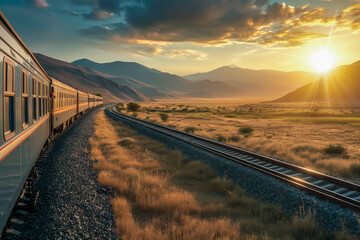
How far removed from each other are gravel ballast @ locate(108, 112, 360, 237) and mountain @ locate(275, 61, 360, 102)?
95171 mm

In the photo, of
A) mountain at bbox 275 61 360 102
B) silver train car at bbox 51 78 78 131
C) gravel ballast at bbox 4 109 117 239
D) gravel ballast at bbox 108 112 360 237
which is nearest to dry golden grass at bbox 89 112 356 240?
gravel ballast at bbox 108 112 360 237

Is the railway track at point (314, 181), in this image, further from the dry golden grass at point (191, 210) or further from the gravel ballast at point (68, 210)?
the gravel ballast at point (68, 210)

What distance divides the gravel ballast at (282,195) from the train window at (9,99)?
6.52 meters

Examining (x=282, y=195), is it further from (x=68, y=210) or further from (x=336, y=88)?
(x=336, y=88)

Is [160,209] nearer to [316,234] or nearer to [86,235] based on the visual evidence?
[86,235]

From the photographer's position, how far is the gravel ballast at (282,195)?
18.3 feet

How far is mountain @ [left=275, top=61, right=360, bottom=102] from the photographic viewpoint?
Answer: 9312 centimetres

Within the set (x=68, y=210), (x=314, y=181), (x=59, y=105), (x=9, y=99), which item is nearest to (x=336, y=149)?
(x=314, y=181)

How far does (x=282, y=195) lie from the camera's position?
7152 millimetres

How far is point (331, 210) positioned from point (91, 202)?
5898 mm

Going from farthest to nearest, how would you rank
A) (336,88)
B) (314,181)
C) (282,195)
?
(336,88) < (314,181) < (282,195)

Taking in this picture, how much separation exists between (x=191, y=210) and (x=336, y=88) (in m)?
117

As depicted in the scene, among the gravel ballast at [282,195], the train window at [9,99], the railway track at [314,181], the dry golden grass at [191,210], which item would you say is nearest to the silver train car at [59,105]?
the dry golden grass at [191,210]

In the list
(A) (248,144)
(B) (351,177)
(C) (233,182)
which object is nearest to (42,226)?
(C) (233,182)
